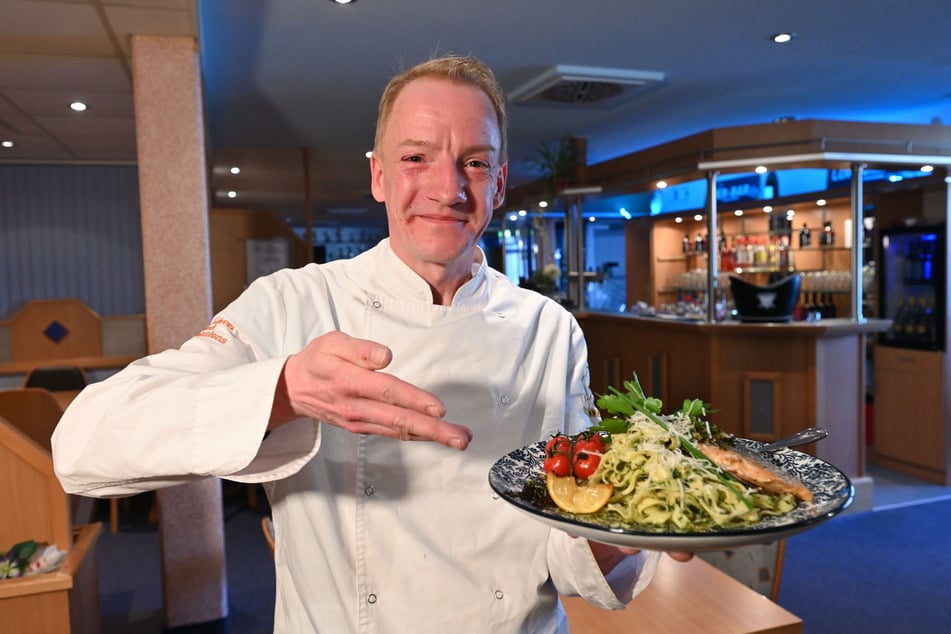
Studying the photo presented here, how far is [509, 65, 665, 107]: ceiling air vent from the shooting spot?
16.0 ft

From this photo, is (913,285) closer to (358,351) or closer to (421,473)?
(421,473)

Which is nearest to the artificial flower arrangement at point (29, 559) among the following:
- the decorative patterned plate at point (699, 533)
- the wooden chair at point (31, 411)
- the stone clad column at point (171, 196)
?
the stone clad column at point (171, 196)

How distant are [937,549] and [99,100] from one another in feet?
19.8

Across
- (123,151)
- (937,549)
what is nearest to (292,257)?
(123,151)

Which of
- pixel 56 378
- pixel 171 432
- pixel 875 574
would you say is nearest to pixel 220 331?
pixel 171 432

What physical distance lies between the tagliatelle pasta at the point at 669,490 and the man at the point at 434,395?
189 mm

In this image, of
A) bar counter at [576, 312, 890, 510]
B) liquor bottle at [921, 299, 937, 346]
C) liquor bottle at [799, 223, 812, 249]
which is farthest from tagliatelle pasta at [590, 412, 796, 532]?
liquor bottle at [799, 223, 812, 249]

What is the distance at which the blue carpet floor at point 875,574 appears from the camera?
3.38 m

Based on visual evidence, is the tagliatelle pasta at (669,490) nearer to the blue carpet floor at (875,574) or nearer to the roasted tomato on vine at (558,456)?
the roasted tomato on vine at (558,456)

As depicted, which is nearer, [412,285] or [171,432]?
[171,432]

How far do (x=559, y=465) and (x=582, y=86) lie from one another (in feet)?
15.0

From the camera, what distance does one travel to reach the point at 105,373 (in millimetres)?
6164

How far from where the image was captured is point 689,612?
1613 mm

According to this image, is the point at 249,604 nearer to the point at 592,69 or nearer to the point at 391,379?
the point at 391,379
